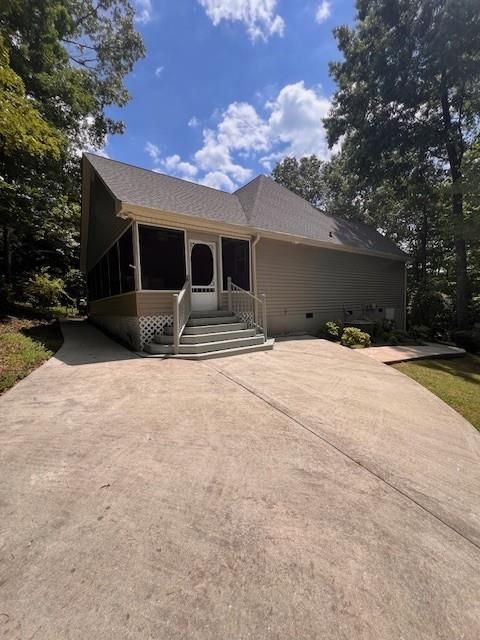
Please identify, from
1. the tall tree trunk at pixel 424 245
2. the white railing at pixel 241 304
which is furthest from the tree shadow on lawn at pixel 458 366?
the tall tree trunk at pixel 424 245

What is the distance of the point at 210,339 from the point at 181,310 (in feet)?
3.10

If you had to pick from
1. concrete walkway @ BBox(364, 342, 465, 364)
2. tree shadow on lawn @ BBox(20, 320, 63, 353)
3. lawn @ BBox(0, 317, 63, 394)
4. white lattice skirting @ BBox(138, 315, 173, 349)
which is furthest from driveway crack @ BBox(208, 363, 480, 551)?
tree shadow on lawn @ BBox(20, 320, 63, 353)

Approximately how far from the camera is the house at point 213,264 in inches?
280

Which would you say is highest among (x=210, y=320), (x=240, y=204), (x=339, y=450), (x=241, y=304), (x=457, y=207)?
(x=457, y=207)

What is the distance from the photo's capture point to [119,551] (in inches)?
65.0

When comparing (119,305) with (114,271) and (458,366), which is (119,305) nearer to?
(114,271)

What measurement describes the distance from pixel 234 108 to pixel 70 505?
20.0 metres

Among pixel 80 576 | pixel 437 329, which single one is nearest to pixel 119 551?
pixel 80 576

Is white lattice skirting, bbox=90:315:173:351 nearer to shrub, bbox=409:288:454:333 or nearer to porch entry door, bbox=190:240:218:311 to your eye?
porch entry door, bbox=190:240:218:311

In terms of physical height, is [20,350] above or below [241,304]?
below

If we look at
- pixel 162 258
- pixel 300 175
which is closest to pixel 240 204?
pixel 162 258

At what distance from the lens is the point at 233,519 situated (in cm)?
193

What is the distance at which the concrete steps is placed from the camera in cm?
639

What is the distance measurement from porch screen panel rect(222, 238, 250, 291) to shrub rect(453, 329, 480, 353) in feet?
28.0
